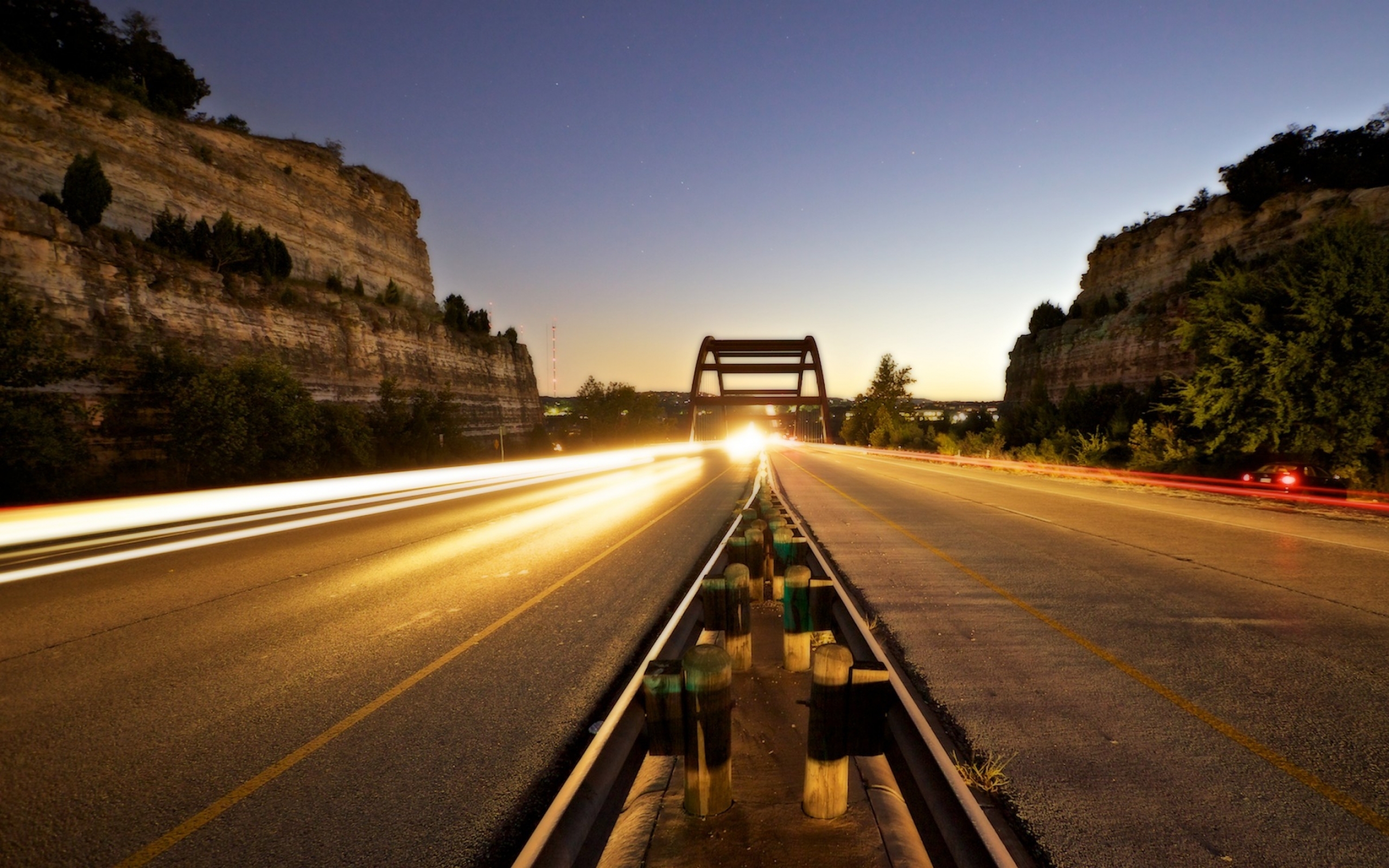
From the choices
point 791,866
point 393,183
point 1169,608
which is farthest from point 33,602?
point 393,183

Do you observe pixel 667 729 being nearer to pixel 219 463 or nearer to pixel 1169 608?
pixel 1169 608

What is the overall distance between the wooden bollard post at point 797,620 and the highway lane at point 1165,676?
89 cm

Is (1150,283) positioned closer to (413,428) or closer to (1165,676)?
(1165,676)

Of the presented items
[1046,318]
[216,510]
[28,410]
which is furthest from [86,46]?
[1046,318]

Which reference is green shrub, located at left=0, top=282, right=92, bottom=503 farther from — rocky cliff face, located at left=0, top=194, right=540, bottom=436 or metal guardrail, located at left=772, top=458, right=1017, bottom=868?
metal guardrail, located at left=772, top=458, right=1017, bottom=868

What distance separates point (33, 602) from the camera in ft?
20.9

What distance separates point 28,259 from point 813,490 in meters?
34.2

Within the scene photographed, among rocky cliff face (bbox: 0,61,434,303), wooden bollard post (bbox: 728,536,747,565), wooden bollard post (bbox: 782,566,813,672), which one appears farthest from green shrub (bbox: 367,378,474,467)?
wooden bollard post (bbox: 782,566,813,672)

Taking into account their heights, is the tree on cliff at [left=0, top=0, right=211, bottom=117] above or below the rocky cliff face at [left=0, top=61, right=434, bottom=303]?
above

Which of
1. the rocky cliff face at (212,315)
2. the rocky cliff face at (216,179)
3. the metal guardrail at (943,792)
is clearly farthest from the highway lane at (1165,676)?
A: the rocky cliff face at (216,179)

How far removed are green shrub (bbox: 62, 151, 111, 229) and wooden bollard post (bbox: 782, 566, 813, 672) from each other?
4026 centimetres

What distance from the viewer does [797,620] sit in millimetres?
4328

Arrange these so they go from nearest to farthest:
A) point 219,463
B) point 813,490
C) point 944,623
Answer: point 944,623, point 813,490, point 219,463

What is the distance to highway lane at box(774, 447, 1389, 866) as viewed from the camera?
264 cm
